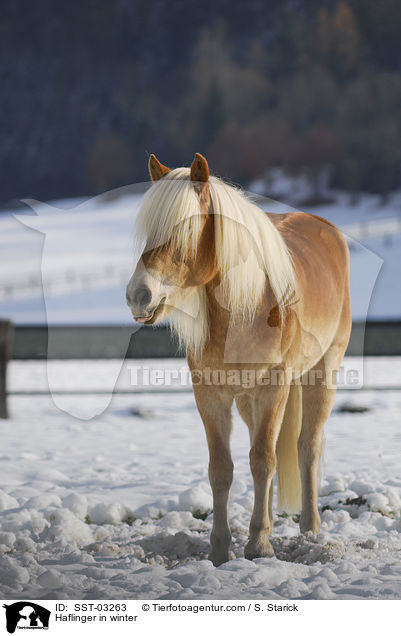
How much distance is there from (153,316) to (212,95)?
29417mm

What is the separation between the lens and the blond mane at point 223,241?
7.45 feet

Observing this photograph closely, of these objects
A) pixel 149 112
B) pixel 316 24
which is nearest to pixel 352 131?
pixel 316 24

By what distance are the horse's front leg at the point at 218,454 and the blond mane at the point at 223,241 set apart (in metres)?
0.20

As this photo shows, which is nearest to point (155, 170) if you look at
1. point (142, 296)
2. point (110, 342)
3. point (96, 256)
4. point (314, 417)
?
point (142, 296)

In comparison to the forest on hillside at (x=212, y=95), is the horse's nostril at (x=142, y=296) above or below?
below

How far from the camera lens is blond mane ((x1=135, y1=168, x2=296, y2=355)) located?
227 centimetres

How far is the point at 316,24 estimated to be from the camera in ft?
106

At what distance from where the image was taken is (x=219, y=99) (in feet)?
98.4

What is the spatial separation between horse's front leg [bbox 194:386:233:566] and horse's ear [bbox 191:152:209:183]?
2.55 feet

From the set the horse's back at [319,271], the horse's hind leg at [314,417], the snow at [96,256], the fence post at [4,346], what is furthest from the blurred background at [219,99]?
the horse's hind leg at [314,417]
